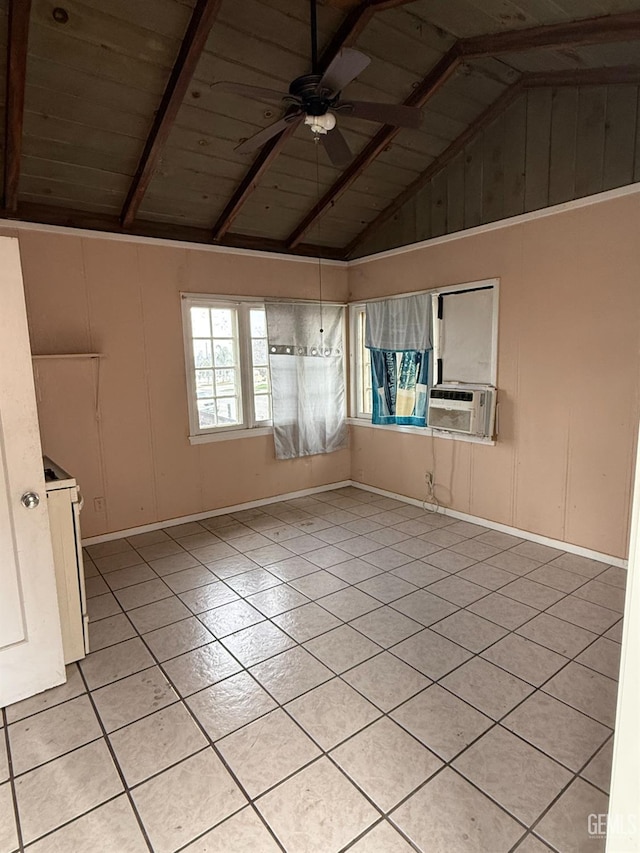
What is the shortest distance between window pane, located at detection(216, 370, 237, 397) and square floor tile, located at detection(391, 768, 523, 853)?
3.49 metres

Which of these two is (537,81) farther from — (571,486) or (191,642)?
(191,642)

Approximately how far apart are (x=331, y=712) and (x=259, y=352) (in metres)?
3.33

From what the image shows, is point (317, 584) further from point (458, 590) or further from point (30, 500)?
point (30, 500)

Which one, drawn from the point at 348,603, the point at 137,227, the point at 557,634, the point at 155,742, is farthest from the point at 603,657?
the point at 137,227

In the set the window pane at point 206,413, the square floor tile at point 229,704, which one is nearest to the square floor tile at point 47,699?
the square floor tile at point 229,704

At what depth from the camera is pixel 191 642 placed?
258 cm

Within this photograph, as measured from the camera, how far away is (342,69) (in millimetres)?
2125

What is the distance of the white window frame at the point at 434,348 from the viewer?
12.8ft

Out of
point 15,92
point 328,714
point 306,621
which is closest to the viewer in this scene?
point 328,714

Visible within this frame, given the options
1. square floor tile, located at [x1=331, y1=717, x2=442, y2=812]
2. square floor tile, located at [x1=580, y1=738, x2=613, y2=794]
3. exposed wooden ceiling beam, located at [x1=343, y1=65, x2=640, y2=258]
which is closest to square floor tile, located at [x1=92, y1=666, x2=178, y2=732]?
square floor tile, located at [x1=331, y1=717, x2=442, y2=812]

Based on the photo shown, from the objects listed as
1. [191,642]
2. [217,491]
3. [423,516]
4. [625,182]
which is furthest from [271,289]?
[191,642]

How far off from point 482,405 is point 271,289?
89.4 inches

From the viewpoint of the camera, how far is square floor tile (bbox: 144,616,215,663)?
2.51m

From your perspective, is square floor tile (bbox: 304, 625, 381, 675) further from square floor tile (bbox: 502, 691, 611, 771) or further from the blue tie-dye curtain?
the blue tie-dye curtain
